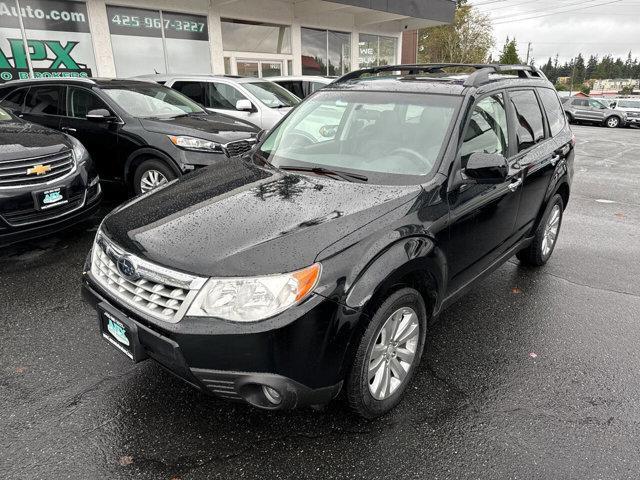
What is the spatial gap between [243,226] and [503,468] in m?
1.66

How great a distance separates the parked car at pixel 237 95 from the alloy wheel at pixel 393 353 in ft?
20.4

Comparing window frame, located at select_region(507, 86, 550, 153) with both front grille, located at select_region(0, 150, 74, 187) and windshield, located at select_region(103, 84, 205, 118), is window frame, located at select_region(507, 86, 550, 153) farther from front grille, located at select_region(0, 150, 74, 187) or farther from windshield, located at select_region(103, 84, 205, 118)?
windshield, located at select_region(103, 84, 205, 118)

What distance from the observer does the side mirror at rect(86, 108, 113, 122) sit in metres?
5.86

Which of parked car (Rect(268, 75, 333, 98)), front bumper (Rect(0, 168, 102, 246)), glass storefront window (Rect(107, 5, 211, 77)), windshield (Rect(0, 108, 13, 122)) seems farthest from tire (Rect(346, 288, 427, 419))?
glass storefront window (Rect(107, 5, 211, 77))

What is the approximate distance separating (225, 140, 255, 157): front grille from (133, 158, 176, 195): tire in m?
0.70

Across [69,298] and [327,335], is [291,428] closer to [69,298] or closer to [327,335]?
[327,335]

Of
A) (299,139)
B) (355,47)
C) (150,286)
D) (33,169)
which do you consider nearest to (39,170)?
(33,169)

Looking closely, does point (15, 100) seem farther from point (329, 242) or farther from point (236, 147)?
point (329, 242)

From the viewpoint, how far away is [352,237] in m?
2.20

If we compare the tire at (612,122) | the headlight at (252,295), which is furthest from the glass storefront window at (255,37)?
the tire at (612,122)

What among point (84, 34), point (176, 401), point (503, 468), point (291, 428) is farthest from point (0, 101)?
point (503, 468)

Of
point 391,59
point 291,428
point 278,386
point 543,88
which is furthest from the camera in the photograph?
point 391,59

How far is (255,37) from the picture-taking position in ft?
51.1

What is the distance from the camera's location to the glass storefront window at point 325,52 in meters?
17.4
